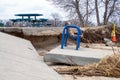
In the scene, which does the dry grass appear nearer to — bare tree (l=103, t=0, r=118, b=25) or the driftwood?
the driftwood

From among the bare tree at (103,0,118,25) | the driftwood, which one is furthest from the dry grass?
the bare tree at (103,0,118,25)

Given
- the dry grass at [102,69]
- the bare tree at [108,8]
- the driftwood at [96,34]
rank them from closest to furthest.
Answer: the dry grass at [102,69] → the driftwood at [96,34] → the bare tree at [108,8]

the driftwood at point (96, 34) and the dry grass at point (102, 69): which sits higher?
the dry grass at point (102, 69)

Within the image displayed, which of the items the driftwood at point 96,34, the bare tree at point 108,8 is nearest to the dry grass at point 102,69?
the driftwood at point 96,34

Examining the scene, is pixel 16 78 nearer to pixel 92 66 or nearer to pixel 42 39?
pixel 92 66

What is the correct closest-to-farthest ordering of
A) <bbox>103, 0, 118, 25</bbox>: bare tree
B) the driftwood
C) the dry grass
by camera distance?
the dry grass, the driftwood, <bbox>103, 0, 118, 25</bbox>: bare tree

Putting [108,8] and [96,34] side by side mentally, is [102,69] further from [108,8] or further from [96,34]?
[108,8]

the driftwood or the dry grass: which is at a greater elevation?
the dry grass

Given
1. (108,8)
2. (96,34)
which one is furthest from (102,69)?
(108,8)

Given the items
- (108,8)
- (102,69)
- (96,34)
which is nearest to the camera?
(102,69)

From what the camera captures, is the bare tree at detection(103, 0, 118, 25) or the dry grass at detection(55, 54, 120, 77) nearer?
the dry grass at detection(55, 54, 120, 77)

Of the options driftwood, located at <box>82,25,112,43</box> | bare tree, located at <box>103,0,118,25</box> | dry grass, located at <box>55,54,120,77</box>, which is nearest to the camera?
dry grass, located at <box>55,54,120,77</box>

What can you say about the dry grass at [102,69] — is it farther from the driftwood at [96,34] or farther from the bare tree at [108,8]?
the bare tree at [108,8]

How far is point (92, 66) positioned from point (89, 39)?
880cm
